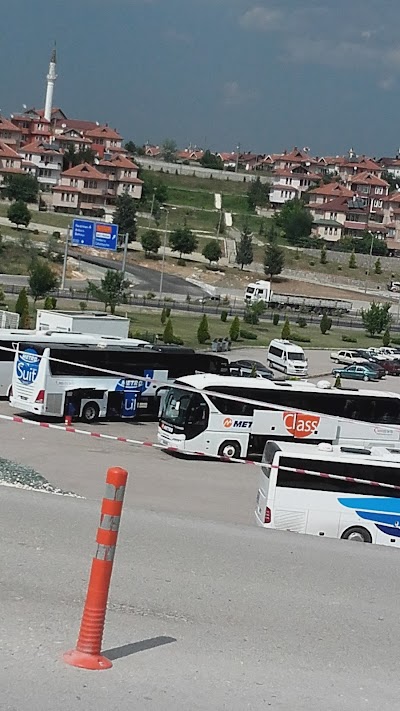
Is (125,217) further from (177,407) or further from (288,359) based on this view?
(177,407)

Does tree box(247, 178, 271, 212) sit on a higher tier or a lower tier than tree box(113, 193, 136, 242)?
higher

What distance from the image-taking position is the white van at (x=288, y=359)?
1634 inches

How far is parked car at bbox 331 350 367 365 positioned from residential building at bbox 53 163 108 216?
54.7 meters

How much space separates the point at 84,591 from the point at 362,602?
174cm

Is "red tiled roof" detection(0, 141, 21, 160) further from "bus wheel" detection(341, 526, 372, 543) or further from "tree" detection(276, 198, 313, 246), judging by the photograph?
"bus wheel" detection(341, 526, 372, 543)

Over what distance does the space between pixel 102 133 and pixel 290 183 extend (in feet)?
85.5

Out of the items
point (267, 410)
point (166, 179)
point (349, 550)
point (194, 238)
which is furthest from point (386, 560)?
point (166, 179)

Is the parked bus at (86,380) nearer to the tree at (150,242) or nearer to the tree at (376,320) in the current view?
the tree at (376,320)

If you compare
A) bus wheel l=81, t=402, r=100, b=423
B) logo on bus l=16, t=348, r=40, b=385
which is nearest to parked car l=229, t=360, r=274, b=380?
bus wheel l=81, t=402, r=100, b=423

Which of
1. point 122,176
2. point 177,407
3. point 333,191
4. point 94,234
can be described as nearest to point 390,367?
point 94,234

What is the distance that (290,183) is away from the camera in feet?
398

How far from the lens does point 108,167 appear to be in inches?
4227

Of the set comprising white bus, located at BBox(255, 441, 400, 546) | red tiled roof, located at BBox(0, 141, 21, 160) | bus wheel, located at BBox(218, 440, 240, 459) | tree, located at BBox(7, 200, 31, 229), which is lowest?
bus wheel, located at BBox(218, 440, 240, 459)

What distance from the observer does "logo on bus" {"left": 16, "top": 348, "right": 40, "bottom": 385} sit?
82.1ft
